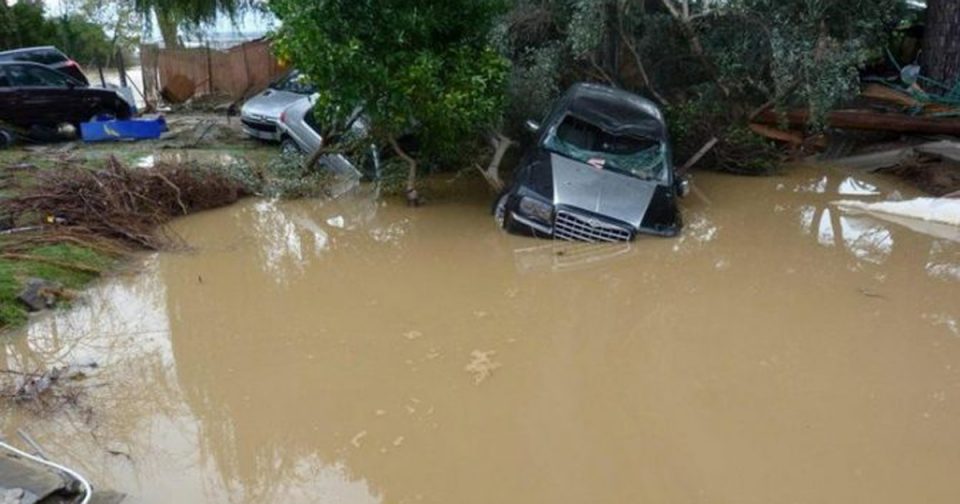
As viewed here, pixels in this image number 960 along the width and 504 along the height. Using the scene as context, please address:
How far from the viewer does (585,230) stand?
24.7 feet

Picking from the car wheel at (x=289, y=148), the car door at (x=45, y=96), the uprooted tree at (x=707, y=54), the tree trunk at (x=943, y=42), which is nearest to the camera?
the uprooted tree at (x=707, y=54)

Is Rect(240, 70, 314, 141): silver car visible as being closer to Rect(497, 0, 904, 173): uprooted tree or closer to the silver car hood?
Rect(497, 0, 904, 173): uprooted tree

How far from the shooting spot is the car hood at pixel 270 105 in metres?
12.8

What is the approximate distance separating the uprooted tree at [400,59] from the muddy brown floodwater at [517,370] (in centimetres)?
149

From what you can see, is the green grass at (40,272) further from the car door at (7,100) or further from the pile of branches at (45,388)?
the car door at (7,100)

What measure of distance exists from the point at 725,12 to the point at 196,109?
13.5 m

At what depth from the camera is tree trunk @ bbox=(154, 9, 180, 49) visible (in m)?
17.8

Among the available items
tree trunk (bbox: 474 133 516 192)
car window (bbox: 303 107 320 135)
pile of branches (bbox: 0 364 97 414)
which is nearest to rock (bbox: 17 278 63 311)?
pile of branches (bbox: 0 364 97 414)

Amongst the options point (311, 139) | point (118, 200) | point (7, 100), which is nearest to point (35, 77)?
point (7, 100)

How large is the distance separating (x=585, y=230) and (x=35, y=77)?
1098cm

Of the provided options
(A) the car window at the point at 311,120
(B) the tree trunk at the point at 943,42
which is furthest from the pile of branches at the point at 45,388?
(B) the tree trunk at the point at 943,42

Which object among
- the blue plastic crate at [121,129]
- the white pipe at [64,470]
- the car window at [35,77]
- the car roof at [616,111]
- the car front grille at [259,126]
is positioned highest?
the car roof at [616,111]

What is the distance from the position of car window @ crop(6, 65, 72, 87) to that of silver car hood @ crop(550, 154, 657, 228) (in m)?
10.3

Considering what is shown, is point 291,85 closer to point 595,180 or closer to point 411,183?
point 411,183
